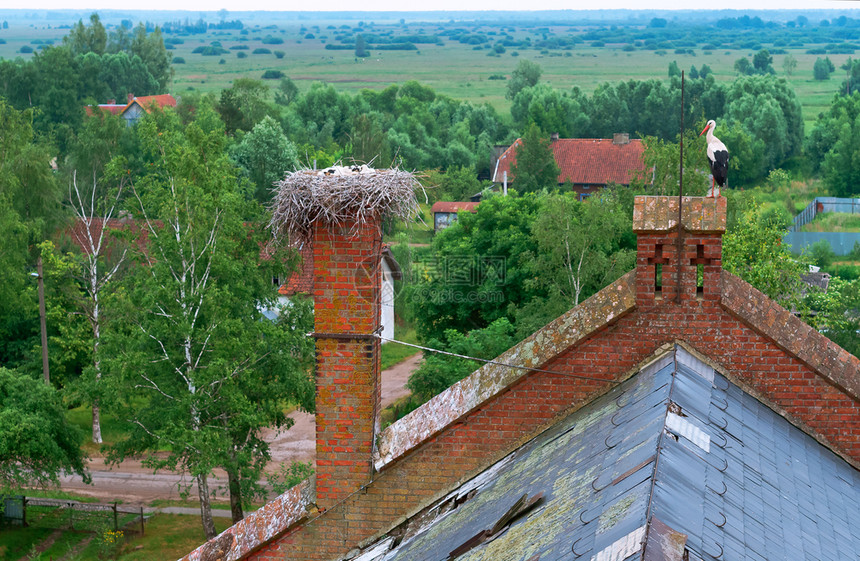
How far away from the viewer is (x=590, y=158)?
66.8 m

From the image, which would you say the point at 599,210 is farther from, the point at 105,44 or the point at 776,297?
the point at 105,44

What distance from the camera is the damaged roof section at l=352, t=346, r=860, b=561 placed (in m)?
5.41

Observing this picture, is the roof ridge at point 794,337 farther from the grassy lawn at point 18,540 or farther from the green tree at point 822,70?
the green tree at point 822,70

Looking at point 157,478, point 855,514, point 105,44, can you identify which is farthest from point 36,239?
point 105,44

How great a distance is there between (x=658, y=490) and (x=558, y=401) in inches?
110

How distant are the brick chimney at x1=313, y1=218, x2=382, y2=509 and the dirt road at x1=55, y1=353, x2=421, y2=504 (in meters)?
17.6

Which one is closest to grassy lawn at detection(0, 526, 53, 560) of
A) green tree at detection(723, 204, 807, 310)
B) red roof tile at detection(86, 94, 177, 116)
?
green tree at detection(723, 204, 807, 310)

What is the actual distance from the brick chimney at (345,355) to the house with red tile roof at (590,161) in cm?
5524

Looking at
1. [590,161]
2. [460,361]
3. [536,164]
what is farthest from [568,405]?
[590,161]

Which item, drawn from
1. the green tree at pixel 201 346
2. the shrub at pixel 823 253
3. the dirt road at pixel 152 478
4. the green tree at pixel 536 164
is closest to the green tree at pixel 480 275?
the dirt road at pixel 152 478

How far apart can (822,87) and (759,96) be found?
74031 mm

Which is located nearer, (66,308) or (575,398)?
(575,398)

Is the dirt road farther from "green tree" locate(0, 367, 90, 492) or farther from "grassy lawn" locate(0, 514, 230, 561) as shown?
"green tree" locate(0, 367, 90, 492)

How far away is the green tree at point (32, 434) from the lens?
2234cm
